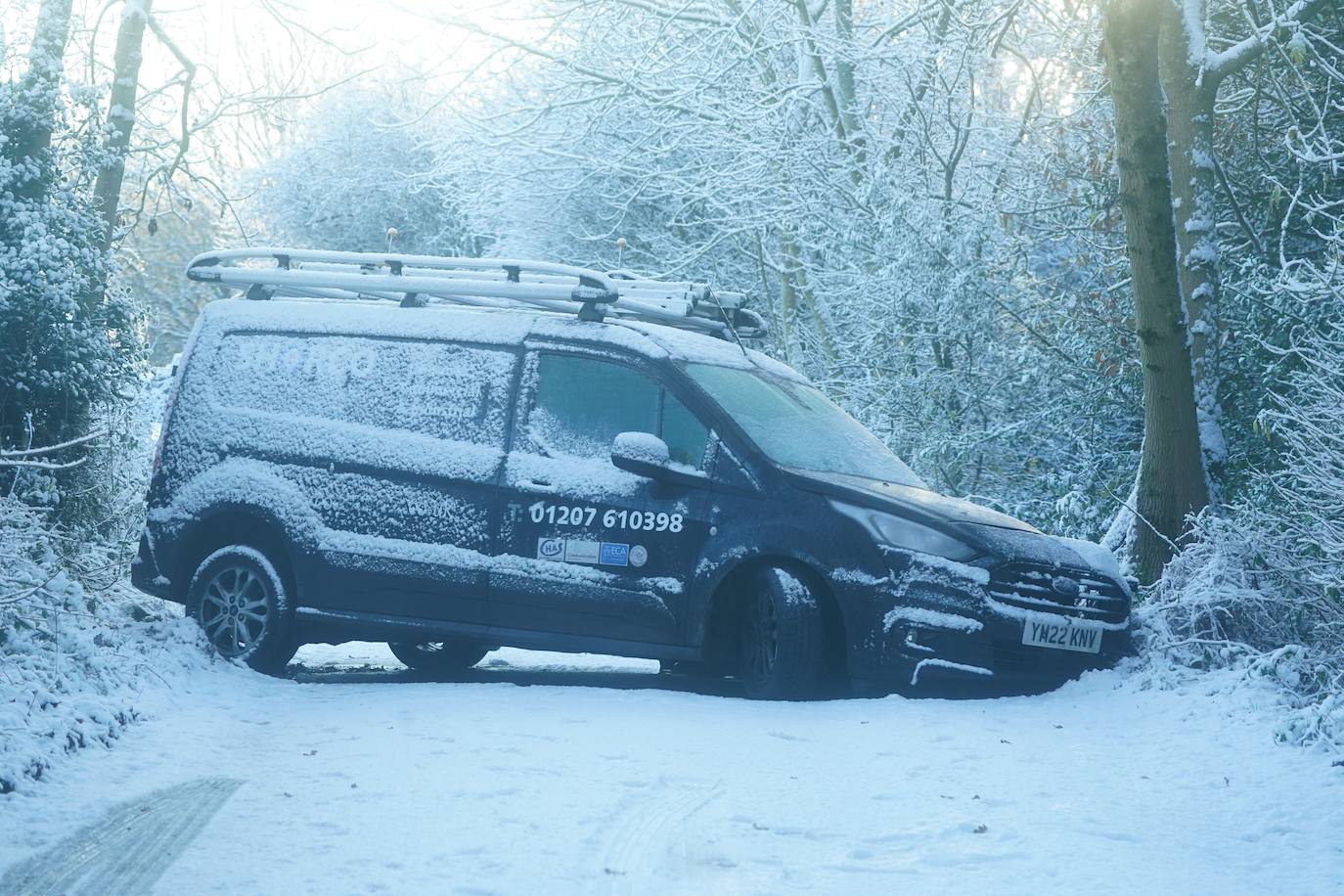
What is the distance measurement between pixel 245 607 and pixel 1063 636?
4.66 metres

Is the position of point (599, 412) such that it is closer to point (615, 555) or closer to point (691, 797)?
point (615, 555)

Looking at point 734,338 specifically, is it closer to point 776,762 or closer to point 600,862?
point 776,762

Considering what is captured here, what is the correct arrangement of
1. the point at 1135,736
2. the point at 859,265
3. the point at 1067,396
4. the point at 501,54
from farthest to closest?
the point at 501,54 → the point at 859,265 → the point at 1067,396 → the point at 1135,736

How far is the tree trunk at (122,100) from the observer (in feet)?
40.8

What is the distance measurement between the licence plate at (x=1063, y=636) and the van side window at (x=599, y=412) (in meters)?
1.93

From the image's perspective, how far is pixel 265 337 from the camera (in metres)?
9.50

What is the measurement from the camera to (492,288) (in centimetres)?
903

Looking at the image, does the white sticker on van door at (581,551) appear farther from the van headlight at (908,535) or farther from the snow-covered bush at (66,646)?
the snow-covered bush at (66,646)

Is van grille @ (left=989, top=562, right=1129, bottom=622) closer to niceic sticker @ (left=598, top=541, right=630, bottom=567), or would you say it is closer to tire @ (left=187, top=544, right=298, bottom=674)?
niceic sticker @ (left=598, top=541, right=630, bottom=567)

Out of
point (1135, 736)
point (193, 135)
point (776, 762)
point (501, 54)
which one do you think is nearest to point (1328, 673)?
point (1135, 736)

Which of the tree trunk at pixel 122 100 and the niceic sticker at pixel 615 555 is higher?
the tree trunk at pixel 122 100

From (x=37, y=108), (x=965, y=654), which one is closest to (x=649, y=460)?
(x=965, y=654)

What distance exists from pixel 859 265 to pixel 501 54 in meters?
5.65

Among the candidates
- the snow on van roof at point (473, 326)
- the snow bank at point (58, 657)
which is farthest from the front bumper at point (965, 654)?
the snow bank at point (58, 657)
